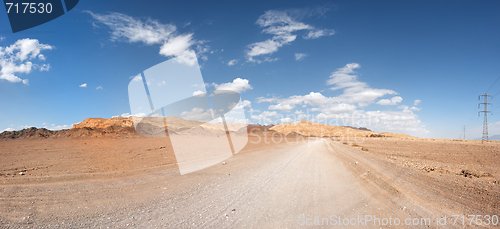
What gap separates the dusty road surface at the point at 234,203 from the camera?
6.21 meters

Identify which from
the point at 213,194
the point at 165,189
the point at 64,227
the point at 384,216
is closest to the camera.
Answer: the point at 64,227

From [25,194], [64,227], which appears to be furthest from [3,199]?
[64,227]

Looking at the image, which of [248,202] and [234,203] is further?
[248,202]

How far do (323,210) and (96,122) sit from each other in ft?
222

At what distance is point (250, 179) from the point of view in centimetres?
1149

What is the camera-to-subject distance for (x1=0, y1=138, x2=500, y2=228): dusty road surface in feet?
20.4

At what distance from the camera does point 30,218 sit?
6562 millimetres

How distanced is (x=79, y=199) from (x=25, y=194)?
6.44ft

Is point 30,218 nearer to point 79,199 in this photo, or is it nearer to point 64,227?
point 64,227

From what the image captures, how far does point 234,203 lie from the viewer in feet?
25.0

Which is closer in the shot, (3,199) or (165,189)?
(3,199)

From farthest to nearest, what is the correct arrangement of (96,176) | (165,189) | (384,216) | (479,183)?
1. (96,176)
2. (479,183)
3. (165,189)
4. (384,216)

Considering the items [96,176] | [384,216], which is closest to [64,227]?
[384,216]

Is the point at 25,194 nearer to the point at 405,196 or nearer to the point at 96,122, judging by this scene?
the point at 405,196
